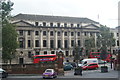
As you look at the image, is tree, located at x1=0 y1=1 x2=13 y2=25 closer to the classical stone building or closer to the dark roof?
the classical stone building

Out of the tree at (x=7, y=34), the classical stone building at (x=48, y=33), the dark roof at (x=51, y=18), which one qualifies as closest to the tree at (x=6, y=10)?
the tree at (x=7, y=34)

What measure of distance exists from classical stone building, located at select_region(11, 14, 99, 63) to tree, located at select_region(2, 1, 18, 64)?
62.9ft

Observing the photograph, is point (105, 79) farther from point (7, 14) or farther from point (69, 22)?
point (69, 22)

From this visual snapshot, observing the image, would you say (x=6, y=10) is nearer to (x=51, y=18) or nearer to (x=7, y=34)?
(x=7, y=34)

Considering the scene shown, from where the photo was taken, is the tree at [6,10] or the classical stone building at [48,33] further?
the classical stone building at [48,33]

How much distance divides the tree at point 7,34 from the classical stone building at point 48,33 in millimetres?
19161

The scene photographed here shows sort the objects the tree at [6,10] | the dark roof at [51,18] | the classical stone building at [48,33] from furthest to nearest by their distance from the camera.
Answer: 1. the dark roof at [51,18]
2. the classical stone building at [48,33]
3. the tree at [6,10]

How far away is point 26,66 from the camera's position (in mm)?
38938

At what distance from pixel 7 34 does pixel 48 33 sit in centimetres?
2749

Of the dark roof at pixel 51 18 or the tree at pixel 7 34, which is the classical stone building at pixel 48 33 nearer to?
the dark roof at pixel 51 18

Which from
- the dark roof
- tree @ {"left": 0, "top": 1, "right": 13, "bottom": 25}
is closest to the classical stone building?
the dark roof

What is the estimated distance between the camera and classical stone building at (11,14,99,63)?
64.9 metres

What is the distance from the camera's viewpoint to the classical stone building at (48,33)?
213 ft

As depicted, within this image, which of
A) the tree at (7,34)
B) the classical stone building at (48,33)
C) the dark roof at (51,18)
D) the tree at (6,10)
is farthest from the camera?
the dark roof at (51,18)
